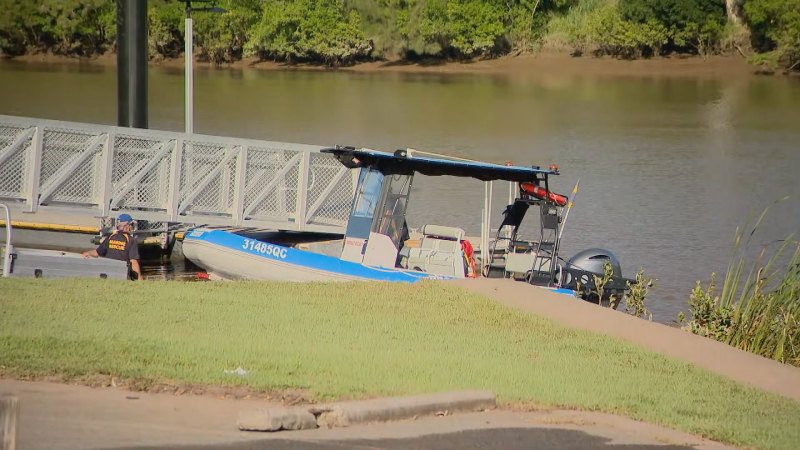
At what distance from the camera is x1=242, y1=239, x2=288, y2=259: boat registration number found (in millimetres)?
17250

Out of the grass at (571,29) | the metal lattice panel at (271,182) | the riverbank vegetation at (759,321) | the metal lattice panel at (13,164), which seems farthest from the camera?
the grass at (571,29)

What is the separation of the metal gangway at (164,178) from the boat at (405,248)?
7.74ft

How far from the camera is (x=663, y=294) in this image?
798 inches

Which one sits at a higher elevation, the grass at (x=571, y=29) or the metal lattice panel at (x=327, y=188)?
the grass at (x=571, y=29)

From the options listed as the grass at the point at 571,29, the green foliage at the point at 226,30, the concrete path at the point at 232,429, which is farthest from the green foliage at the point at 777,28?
the concrete path at the point at 232,429

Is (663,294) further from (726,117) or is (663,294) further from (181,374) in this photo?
(726,117)

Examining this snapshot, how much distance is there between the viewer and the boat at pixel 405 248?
667 inches

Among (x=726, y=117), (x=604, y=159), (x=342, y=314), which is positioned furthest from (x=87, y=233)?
(x=726, y=117)

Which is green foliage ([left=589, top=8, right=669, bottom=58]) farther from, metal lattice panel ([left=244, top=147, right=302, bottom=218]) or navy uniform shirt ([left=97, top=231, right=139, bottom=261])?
navy uniform shirt ([left=97, top=231, right=139, bottom=261])

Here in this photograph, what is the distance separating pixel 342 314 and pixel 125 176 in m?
8.68

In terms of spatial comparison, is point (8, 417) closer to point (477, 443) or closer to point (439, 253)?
point (477, 443)

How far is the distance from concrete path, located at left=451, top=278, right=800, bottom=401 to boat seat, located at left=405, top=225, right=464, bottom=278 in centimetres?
275

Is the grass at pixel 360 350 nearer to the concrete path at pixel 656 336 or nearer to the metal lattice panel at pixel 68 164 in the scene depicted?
the concrete path at pixel 656 336

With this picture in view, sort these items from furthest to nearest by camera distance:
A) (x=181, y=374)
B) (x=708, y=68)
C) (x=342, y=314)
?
(x=708, y=68) → (x=342, y=314) → (x=181, y=374)
